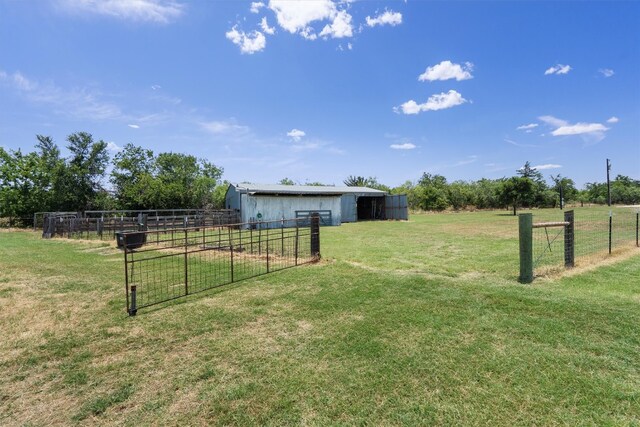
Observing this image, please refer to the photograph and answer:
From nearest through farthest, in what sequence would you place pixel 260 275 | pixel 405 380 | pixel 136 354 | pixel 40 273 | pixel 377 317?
pixel 405 380 < pixel 136 354 < pixel 377 317 < pixel 260 275 < pixel 40 273

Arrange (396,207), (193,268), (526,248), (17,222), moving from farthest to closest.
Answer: (396,207)
(17,222)
(193,268)
(526,248)

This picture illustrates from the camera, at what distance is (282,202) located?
71.7ft

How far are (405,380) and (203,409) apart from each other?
172 centimetres

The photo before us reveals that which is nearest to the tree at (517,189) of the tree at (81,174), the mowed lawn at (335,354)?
the mowed lawn at (335,354)

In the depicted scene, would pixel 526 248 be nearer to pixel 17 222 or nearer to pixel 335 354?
pixel 335 354

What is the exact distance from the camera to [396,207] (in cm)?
2814

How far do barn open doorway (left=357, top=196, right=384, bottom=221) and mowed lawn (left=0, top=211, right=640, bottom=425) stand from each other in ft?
76.7

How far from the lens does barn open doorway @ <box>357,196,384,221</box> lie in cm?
2952

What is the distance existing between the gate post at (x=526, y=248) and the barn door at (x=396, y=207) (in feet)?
71.1

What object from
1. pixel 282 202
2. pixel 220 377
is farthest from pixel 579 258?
pixel 282 202

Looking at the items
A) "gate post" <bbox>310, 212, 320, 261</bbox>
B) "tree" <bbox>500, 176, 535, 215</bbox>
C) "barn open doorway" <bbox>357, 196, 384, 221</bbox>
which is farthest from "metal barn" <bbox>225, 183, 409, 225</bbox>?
"gate post" <bbox>310, 212, 320, 261</bbox>

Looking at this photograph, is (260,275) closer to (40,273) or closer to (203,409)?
(203,409)

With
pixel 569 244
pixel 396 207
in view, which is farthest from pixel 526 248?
pixel 396 207

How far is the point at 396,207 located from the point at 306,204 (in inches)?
370
